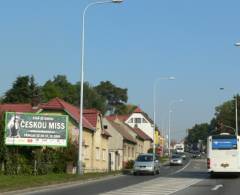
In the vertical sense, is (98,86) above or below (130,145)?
above

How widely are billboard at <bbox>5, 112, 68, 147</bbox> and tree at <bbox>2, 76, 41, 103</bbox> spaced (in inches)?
2160

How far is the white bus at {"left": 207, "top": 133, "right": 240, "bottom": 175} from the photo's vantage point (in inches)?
1532

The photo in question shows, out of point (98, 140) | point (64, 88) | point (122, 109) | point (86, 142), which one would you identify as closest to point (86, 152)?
point (86, 142)

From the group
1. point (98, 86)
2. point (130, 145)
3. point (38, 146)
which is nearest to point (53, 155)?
point (38, 146)

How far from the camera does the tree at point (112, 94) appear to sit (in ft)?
551

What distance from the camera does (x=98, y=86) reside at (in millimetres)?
172375

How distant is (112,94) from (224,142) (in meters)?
129

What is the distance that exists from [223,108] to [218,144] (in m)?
135

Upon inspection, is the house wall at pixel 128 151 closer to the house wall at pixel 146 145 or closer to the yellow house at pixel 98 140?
the yellow house at pixel 98 140

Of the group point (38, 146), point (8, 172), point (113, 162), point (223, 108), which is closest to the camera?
point (8, 172)

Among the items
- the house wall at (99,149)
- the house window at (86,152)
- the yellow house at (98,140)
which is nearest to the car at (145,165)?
the house window at (86,152)

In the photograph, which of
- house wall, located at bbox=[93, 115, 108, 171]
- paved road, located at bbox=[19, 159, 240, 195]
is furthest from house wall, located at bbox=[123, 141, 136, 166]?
paved road, located at bbox=[19, 159, 240, 195]

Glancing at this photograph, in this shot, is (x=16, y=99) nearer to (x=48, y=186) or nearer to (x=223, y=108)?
(x=48, y=186)

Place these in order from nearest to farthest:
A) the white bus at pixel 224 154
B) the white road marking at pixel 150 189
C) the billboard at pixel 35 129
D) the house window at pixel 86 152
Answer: the white road marking at pixel 150 189, the billboard at pixel 35 129, the white bus at pixel 224 154, the house window at pixel 86 152
